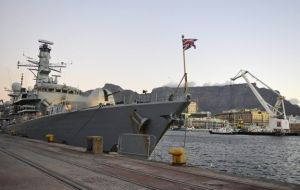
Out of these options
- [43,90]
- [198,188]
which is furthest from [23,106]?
[198,188]

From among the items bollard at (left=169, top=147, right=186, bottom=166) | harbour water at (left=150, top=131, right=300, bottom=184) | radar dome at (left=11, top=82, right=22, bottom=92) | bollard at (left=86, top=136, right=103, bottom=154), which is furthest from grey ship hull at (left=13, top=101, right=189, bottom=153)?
radar dome at (left=11, top=82, right=22, bottom=92)

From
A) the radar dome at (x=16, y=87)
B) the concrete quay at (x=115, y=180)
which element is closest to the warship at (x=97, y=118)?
the concrete quay at (x=115, y=180)

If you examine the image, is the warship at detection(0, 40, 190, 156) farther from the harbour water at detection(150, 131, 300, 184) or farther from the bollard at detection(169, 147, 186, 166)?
the harbour water at detection(150, 131, 300, 184)

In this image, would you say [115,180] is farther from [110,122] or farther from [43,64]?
[43,64]

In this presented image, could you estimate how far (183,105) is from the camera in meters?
17.4

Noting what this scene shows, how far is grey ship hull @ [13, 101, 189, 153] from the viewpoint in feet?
59.6

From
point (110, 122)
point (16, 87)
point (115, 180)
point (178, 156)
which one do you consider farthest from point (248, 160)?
point (16, 87)

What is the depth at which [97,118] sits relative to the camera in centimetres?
2150

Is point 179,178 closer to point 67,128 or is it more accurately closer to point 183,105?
point 183,105

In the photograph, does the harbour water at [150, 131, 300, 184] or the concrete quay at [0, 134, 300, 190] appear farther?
the harbour water at [150, 131, 300, 184]

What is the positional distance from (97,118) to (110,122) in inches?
54.8

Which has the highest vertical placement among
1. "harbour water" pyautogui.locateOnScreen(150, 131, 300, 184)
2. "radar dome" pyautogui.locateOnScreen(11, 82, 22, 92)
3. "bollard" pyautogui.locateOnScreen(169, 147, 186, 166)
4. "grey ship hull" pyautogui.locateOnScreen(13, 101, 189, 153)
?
"radar dome" pyautogui.locateOnScreen(11, 82, 22, 92)

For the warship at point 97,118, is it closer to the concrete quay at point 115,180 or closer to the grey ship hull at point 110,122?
the grey ship hull at point 110,122

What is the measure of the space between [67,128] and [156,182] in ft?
58.7
